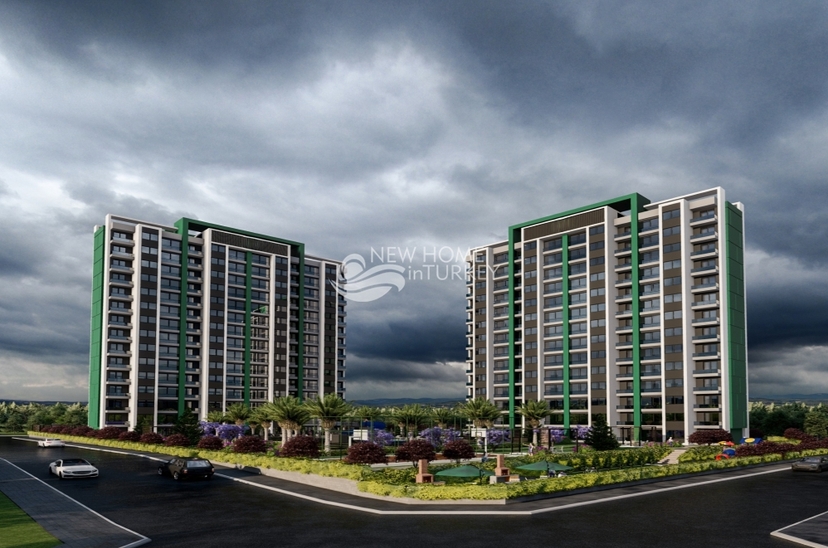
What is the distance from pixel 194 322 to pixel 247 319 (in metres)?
10.1

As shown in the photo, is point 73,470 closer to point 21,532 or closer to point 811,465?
point 21,532

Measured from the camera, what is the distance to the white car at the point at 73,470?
46281 millimetres

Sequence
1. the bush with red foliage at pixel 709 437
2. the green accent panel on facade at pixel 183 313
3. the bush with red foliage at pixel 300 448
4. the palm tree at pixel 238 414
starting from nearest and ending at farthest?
the bush with red foliage at pixel 300 448
the bush with red foliage at pixel 709 437
the palm tree at pixel 238 414
the green accent panel on facade at pixel 183 313

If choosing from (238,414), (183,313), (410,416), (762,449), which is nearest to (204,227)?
(183,313)

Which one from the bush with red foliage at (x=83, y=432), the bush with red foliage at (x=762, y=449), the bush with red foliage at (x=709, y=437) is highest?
the bush with red foliage at (x=762, y=449)

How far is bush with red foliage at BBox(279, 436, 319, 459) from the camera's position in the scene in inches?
1956

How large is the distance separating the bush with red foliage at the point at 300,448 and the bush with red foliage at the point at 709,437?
54944mm

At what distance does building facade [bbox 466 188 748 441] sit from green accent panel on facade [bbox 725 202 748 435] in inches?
9.2

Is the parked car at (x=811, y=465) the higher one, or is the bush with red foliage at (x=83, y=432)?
Result: the parked car at (x=811, y=465)

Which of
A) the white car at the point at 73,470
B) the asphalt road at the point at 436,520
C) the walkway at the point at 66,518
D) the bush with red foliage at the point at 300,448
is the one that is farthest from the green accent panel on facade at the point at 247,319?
the asphalt road at the point at 436,520

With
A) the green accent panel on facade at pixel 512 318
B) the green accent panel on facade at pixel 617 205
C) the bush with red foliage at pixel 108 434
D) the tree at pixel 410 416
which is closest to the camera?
the tree at pixel 410 416

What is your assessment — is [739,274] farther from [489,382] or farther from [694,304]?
Answer: [489,382]

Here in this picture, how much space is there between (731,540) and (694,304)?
264 ft

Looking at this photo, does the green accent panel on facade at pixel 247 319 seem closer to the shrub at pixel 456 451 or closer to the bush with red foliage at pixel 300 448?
the shrub at pixel 456 451
